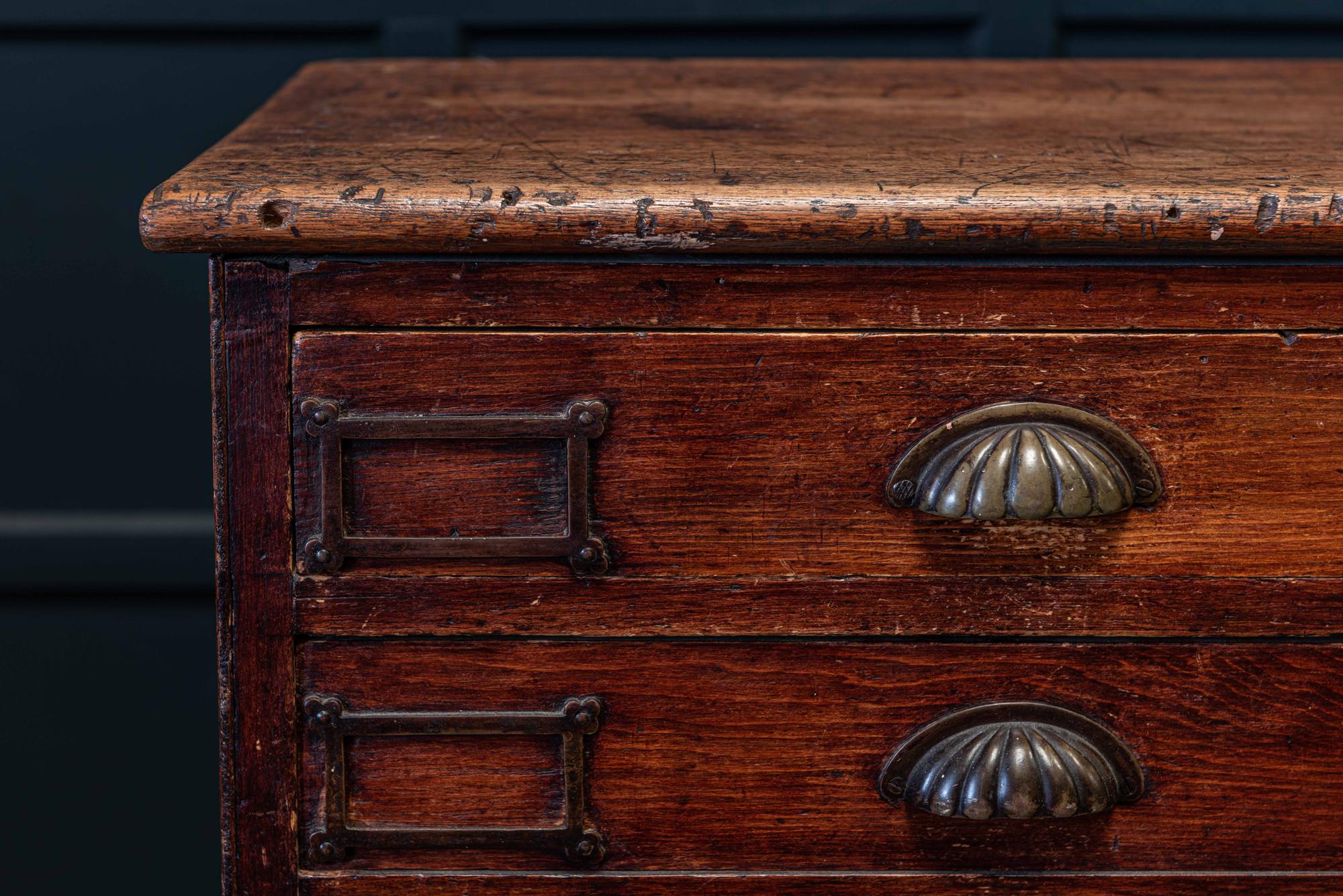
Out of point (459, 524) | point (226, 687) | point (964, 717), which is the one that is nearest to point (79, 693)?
point (226, 687)

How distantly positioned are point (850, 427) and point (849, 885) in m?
0.27

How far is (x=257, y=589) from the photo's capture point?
610 mm

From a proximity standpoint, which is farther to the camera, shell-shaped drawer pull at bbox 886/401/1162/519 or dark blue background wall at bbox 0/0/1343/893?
dark blue background wall at bbox 0/0/1343/893

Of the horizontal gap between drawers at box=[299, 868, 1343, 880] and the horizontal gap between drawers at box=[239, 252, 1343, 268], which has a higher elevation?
the horizontal gap between drawers at box=[239, 252, 1343, 268]

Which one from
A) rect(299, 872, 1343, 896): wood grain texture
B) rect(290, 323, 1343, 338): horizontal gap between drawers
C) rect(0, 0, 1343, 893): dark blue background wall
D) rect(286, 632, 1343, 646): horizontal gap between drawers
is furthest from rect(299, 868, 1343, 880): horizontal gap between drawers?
rect(0, 0, 1343, 893): dark blue background wall

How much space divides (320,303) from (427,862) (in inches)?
12.8

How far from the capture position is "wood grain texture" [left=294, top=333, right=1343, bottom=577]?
1.93 feet

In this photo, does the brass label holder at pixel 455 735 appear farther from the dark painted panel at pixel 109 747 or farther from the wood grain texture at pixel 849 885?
the dark painted panel at pixel 109 747

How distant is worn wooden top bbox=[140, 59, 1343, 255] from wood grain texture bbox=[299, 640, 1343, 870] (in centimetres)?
23

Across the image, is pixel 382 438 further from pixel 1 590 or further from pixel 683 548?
pixel 1 590

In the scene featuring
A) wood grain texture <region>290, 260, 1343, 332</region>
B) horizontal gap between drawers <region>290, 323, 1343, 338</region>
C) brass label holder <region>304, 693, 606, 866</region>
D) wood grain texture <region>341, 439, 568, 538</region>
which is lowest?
brass label holder <region>304, 693, 606, 866</region>

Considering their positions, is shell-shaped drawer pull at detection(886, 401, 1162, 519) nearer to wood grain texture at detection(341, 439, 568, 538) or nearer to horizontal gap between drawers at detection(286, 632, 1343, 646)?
horizontal gap between drawers at detection(286, 632, 1343, 646)

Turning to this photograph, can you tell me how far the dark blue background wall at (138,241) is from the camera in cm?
116

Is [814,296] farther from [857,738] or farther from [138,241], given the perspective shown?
[138,241]
